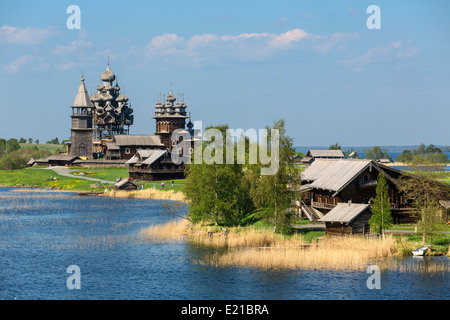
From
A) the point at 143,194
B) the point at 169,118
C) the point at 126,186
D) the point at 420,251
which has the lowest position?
the point at 420,251

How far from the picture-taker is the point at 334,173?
6306 cm

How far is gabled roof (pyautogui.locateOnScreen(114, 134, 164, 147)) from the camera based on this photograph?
160m

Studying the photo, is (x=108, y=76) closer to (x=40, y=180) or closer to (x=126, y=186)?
(x=40, y=180)

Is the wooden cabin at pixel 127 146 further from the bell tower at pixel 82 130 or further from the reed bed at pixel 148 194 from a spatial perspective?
the reed bed at pixel 148 194

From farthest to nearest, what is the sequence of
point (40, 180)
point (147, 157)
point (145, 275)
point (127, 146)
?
point (127, 146) < point (40, 180) < point (147, 157) < point (145, 275)

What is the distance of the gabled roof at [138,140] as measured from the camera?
159875 mm

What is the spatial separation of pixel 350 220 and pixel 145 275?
18.0 meters

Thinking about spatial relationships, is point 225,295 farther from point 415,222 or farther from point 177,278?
point 415,222

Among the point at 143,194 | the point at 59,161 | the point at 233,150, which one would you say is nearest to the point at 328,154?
the point at 59,161

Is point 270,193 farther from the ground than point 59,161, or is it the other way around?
point 59,161

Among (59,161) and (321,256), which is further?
(59,161)

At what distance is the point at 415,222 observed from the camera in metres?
59.4

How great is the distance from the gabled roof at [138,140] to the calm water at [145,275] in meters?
95.4

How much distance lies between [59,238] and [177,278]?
67.8 feet
